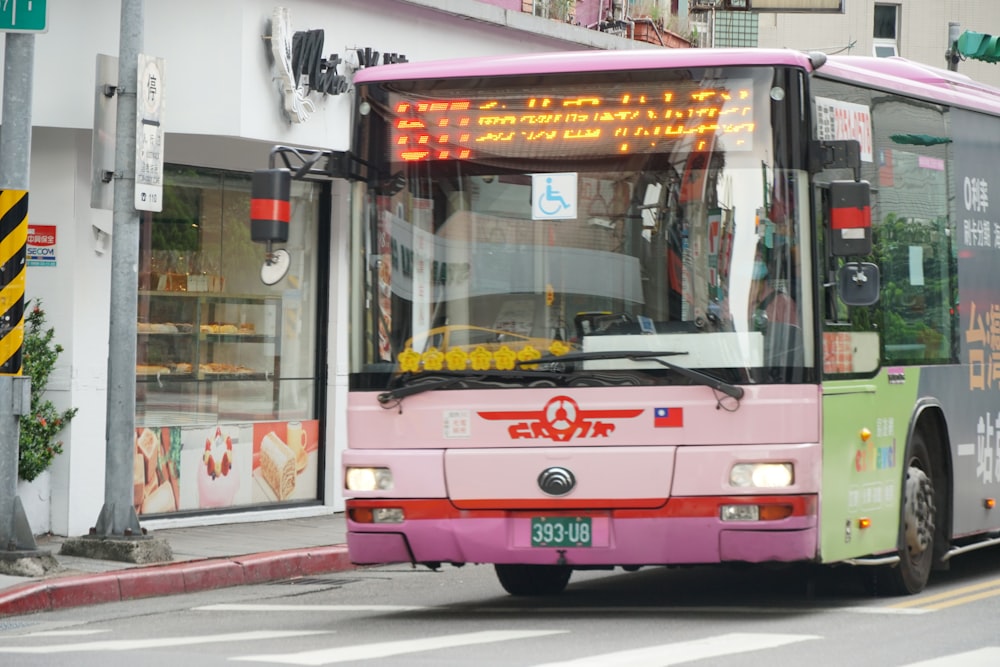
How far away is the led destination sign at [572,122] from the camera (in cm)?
1006

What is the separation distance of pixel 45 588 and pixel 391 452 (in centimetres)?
295

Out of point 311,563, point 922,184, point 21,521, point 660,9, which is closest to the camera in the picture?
point 922,184

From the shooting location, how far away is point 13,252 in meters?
12.8

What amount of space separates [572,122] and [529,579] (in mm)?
A: 3164

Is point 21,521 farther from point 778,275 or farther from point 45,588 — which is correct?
point 778,275

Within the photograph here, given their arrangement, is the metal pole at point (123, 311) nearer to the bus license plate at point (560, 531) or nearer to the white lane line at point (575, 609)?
the white lane line at point (575, 609)

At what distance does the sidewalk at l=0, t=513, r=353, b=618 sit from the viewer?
12.1 m

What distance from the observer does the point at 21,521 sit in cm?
1281

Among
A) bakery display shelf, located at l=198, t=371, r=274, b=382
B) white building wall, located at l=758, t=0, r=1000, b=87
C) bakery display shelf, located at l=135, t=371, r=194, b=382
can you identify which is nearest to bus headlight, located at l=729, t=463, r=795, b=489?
bakery display shelf, located at l=135, t=371, r=194, b=382

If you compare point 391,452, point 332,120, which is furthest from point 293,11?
point 391,452

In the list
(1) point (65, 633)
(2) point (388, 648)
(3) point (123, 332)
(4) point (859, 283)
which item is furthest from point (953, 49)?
(2) point (388, 648)

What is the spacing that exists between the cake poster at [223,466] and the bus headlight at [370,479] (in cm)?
552

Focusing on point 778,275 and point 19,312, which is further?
point 19,312

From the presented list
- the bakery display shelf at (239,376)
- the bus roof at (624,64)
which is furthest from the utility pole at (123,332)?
the bus roof at (624,64)
